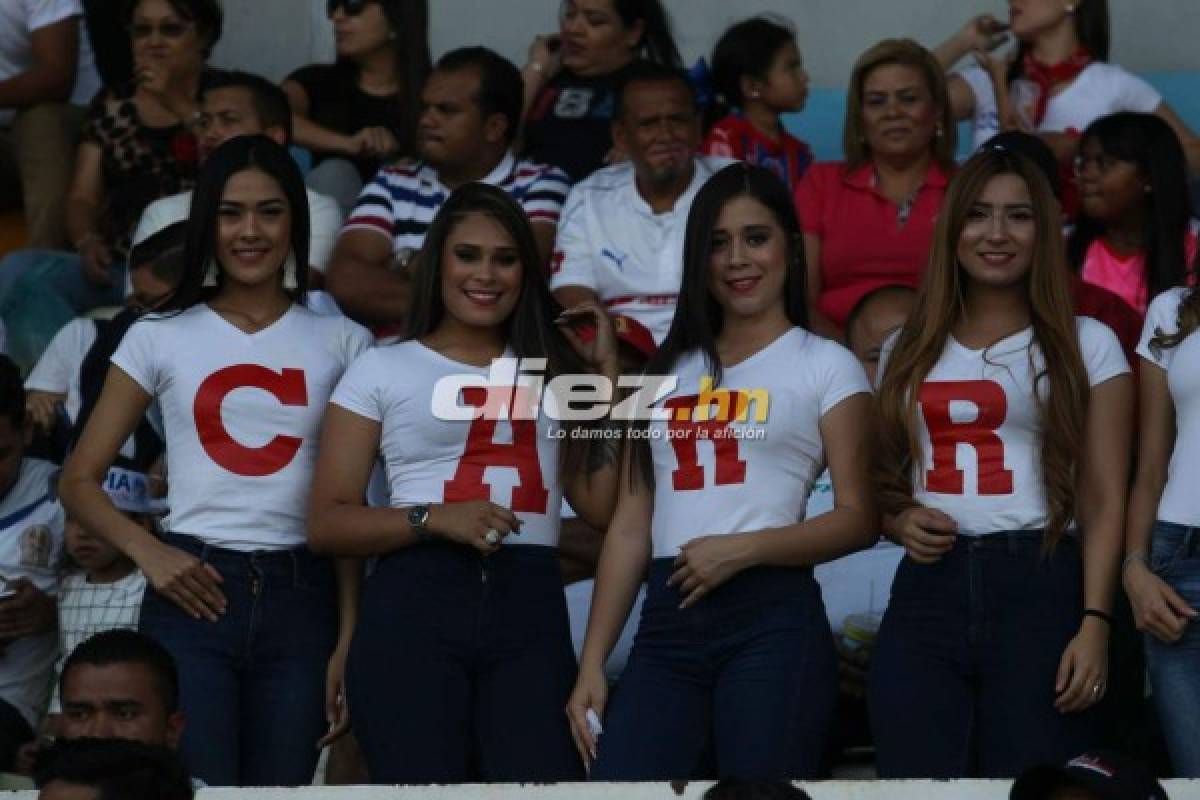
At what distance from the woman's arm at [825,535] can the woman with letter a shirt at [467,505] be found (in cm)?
36

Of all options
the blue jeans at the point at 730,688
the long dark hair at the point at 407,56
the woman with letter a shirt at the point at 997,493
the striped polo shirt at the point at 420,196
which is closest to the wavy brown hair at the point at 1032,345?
the woman with letter a shirt at the point at 997,493

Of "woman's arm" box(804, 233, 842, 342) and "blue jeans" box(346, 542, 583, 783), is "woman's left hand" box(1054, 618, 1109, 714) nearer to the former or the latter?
"blue jeans" box(346, 542, 583, 783)

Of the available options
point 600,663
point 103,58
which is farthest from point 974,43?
point 600,663

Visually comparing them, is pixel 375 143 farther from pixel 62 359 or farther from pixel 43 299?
pixel 62 359

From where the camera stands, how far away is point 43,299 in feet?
26.3

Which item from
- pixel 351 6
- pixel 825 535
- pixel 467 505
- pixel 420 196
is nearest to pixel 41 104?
pixel 351 6

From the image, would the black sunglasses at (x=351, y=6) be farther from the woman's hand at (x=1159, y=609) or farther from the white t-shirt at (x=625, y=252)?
the woman's hand at (x=1159, y=609)

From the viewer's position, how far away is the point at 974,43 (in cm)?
834

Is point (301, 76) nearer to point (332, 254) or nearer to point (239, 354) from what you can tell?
point (332, 254)

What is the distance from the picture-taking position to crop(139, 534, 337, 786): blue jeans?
5438 mm

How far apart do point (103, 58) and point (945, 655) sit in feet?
15.8

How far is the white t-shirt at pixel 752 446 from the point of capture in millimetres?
5445

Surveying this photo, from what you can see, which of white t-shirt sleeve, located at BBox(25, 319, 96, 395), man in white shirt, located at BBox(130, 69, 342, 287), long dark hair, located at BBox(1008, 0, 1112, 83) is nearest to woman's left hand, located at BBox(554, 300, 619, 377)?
man in white shirt, located at BBox(130, 69, 342, 287)

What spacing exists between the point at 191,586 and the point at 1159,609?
1.99 metres
